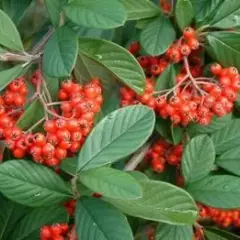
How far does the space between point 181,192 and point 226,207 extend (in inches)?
5.7

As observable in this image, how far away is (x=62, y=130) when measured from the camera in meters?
1.16

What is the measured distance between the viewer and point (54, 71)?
1.14 metres

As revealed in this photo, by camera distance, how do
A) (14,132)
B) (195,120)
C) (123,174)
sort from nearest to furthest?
(123,174)
(14,132)
(195,120)

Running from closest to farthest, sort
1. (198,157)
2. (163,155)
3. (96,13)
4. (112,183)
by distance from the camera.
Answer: (112,183) < (96,13) < (198,157) < (163,155)

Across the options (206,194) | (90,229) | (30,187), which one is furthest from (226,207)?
(30,187)

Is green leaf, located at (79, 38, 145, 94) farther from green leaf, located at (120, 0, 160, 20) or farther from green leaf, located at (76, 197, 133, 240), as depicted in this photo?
green leaf, located at (76, 197, 133, 240)

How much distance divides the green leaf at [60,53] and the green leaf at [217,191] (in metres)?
0.38

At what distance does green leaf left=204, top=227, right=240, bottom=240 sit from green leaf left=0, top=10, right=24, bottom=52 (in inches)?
23.8

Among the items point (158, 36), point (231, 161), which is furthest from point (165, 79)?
point (231, 161)

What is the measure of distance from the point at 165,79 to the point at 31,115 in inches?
12.4

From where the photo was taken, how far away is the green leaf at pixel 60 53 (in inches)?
44.6

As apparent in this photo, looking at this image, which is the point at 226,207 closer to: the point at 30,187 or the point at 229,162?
the point at 229,162

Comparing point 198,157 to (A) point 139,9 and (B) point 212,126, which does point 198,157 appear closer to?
(B) point 212,126

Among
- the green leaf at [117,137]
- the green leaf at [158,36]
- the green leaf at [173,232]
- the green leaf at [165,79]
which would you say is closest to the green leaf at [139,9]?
the green leaf at [158,36]
